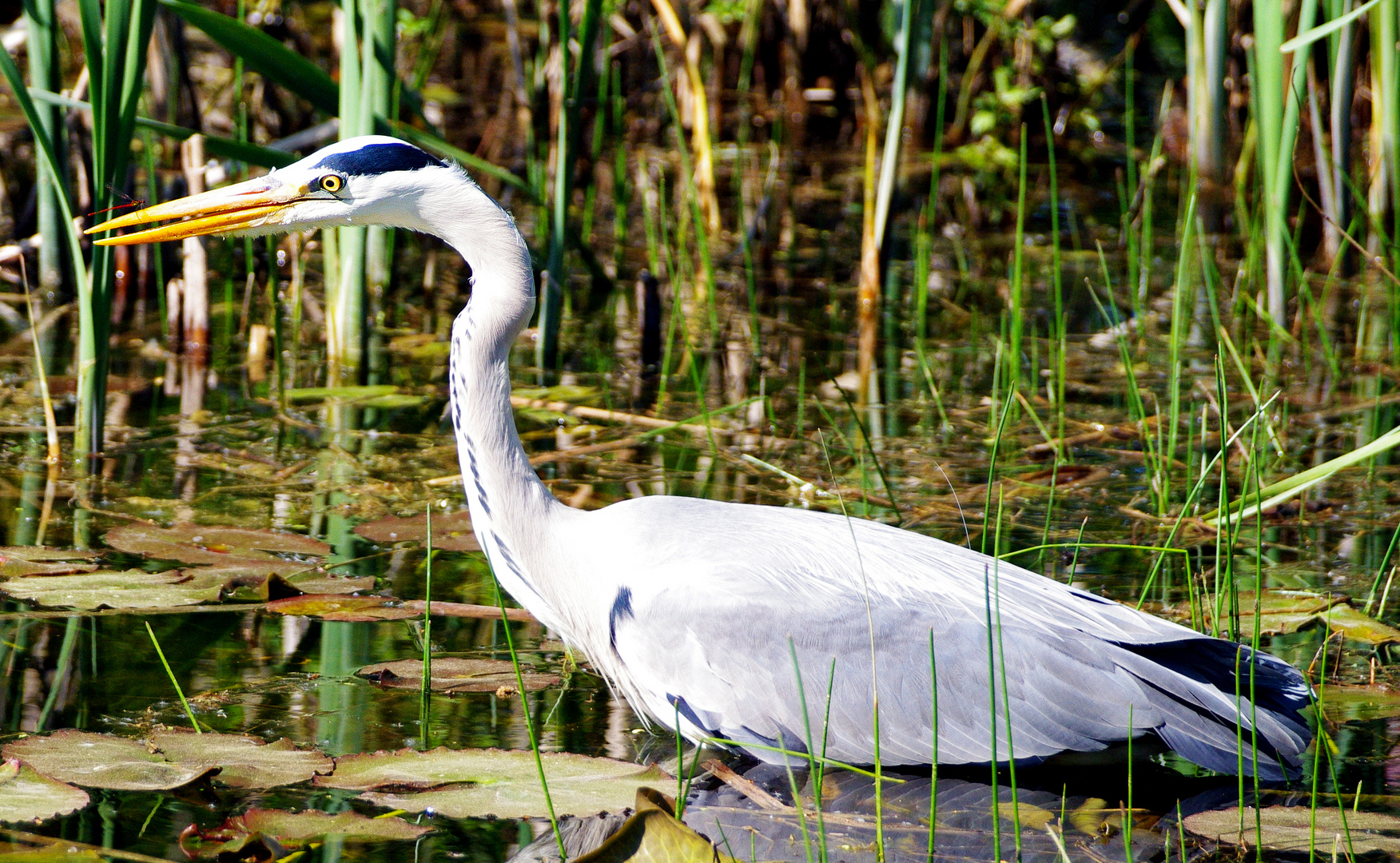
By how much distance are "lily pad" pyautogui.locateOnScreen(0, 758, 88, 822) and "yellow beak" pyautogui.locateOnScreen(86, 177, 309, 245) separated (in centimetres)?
133

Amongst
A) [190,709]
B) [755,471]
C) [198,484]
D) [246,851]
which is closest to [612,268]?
[755,471]

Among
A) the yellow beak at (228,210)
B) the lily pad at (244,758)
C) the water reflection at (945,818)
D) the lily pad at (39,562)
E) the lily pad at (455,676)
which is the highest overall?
the yellow beak at (228,210)

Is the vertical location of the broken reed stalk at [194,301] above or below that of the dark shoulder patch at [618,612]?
above

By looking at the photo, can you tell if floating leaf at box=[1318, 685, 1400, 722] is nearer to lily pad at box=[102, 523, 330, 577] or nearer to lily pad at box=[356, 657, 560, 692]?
lily pad at box=[356, 657, 560, 692]

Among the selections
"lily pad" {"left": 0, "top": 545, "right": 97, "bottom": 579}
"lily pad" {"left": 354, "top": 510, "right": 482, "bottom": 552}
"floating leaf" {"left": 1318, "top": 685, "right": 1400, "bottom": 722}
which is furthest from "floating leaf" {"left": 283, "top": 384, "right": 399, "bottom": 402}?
"floating leaf" {"left": 1318, "top": 685, "right": 1400, "bottom": 722}

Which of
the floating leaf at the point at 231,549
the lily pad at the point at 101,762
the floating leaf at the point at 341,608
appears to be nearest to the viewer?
the lily pad at the point at 101,762

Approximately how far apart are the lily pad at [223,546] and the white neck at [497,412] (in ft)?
2.33

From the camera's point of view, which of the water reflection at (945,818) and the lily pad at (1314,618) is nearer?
the water reflection at (945,818)

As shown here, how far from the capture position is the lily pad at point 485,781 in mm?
2711

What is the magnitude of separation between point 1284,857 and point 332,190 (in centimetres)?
244

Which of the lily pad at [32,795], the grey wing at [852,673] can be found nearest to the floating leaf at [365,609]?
the grey wing at [852,673]

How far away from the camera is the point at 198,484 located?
456cm

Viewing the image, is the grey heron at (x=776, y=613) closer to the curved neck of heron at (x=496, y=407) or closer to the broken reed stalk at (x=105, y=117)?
the curved neck of heron at (x=496, y=407)

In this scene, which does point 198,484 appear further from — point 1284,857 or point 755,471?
point 1284,857
